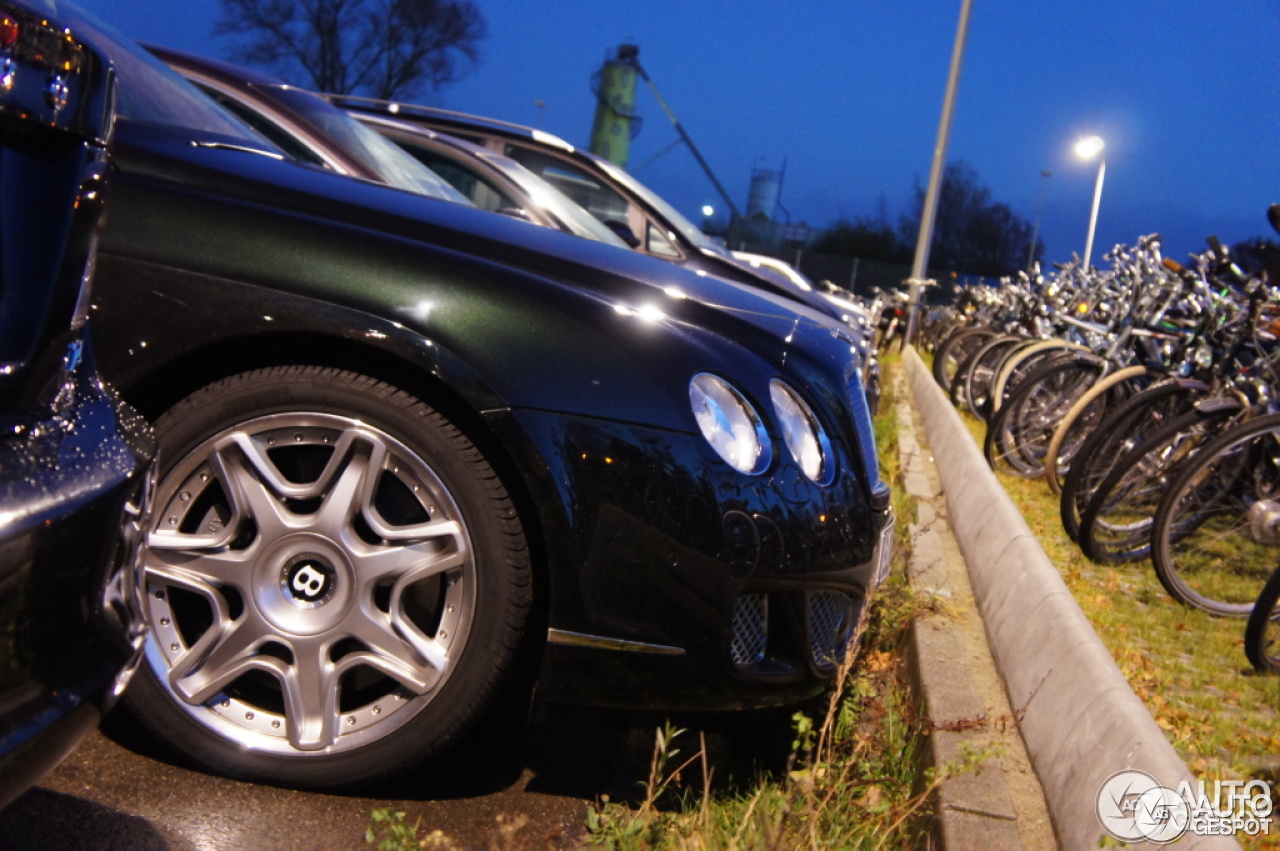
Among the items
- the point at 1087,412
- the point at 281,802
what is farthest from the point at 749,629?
the point at 1087,412

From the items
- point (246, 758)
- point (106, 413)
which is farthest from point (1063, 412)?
point (106, 413)

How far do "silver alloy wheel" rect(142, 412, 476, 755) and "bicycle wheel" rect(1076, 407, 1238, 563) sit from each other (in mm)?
3474

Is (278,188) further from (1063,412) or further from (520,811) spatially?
(1063,412)

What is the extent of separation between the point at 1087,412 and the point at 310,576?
202 inches

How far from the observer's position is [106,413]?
182 cm

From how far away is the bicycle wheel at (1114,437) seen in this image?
5598mm

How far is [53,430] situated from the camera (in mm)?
1677

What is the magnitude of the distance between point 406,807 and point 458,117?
6.62 metres

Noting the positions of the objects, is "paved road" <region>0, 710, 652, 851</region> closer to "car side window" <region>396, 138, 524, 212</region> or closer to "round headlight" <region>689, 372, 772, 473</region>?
"round headlight" <region>689, 372, 772, 473</region>

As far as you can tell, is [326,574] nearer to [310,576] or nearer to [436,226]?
[310,576]

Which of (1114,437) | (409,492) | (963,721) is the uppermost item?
(1114,437)

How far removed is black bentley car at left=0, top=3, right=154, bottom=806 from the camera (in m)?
1.57

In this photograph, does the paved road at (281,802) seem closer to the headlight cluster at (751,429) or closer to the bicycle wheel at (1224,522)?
the headlight cluster at (751,429)

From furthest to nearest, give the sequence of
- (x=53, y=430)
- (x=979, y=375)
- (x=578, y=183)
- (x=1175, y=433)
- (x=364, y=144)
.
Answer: (x=979, y=375) < (x=578, y=183) < (x=1175, y=433) < (x=364, y=144) < (x=53, y=430)
